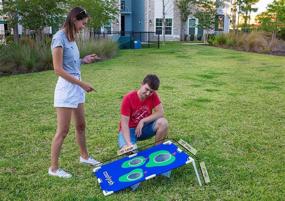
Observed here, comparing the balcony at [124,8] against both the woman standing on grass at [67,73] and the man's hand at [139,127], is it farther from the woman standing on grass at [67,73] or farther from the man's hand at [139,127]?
the woman standing on grass at [67,73]

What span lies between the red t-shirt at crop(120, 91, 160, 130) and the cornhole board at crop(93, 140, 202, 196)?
0.39 m

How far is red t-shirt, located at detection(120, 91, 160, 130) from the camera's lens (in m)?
3.65

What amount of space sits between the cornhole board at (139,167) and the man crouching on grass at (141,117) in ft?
0.59

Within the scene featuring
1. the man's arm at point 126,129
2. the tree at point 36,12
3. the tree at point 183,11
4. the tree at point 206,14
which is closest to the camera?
the man's arm at point 126,129

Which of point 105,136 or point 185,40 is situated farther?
point 185,40

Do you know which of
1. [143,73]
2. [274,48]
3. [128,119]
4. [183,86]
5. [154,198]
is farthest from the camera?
[274,48]

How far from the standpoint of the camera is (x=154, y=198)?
123 inches

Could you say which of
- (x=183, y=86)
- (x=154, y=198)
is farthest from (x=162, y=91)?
(x=154, y=198)

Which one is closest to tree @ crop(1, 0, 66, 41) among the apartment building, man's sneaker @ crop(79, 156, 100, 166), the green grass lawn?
the green grass lawn

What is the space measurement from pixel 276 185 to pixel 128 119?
1.63m

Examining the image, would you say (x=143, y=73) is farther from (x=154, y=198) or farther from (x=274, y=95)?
(x=154, y=198)

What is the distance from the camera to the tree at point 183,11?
30.3 metres

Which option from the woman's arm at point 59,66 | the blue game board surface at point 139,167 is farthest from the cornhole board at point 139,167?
the woman's arm at point 59,66

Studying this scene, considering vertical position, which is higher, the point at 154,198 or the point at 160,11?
the point at 160,11
